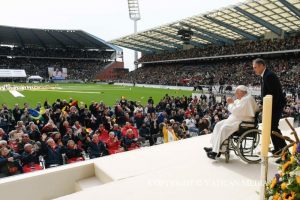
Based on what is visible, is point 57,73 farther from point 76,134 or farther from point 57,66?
point 76,134

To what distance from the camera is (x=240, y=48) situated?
48.4m

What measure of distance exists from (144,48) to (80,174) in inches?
2638

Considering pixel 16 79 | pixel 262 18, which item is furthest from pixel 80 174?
pixel 16 79

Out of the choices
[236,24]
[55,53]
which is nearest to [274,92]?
[236,24]

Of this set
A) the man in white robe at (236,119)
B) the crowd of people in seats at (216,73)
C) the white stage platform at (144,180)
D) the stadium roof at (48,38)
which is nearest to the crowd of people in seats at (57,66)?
the stadium roof at (48,38)

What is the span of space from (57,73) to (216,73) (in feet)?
129

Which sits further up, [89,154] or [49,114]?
[49,114]

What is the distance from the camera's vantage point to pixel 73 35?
73375mm

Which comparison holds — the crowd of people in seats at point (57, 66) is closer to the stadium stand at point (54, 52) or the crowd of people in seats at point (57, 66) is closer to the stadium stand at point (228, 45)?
the stadium stand at point (54, 52)

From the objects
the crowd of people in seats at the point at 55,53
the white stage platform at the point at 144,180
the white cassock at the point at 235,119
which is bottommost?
the white stage platform at the point at 144,180

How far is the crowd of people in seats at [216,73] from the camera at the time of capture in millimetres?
37938

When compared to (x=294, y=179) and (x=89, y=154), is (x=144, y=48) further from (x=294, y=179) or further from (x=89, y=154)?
(x=294, y=179)

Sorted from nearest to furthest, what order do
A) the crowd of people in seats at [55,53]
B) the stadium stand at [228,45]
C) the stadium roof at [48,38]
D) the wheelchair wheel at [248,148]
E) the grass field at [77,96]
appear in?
1. the wheelchair wheel at [248,148]
2. the grass field at [77,96]
3. the stadium stand at [228,45]
4. the stadium roof at [48,38]
5. the crowd of people in seats at [55,53]

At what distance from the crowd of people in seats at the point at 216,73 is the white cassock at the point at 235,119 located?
23387 millimetres
